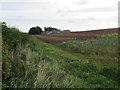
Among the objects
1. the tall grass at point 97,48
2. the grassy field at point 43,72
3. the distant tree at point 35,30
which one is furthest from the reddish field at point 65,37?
the grassy field at point 43,72

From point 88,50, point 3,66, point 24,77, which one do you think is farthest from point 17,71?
point 88,50

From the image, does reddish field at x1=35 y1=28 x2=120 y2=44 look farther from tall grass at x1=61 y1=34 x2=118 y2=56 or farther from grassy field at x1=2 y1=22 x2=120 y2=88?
grassy field at x1=2 y1=22 x2=120 y2=88

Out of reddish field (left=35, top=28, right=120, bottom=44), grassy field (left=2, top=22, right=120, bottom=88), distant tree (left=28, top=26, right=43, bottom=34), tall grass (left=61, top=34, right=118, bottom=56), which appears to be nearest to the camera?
grassy field (left=2, top=22, right=120, bottom=88)

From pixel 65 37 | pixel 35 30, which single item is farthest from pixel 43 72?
pixel 35 30

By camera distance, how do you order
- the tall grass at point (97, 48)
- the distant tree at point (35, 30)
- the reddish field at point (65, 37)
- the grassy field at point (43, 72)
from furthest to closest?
the distant tree at point (35, 30) → the reddish field at point (65, 37) → the tall grass at point (97, 48) → the grassy field at point (43, 72)

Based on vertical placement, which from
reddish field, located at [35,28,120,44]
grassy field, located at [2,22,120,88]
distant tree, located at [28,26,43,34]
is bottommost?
grassy field, located at [2,22,120,88]

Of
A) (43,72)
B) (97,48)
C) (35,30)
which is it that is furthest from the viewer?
(35,30)

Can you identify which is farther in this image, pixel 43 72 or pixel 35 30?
pixel 35 30

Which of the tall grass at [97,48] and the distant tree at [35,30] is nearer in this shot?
the tall grass at [97,48]

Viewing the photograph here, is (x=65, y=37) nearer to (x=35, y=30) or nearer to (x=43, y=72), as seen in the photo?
(x=35, y=30)

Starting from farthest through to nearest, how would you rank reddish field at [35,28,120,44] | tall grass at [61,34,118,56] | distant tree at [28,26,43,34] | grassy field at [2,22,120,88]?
distant tree at [28,26,43,34], reddish field at [35,28,120,44], tall grass at [61,34,118,56], grassy field at [2,22,120,88]

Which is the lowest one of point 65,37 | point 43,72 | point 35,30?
point 43,72

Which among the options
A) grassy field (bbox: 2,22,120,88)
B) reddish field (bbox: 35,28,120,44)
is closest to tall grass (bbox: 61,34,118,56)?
reddish field (bbox: 35,28,120,44)

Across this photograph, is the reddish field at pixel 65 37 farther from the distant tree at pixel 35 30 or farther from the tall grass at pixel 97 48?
the distant tree at pixel 35 30
